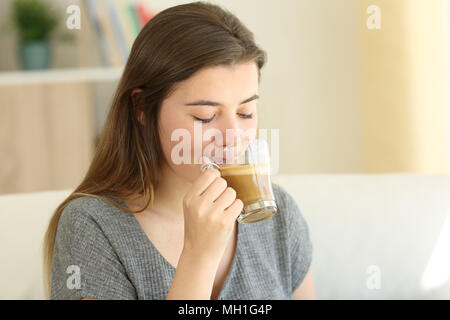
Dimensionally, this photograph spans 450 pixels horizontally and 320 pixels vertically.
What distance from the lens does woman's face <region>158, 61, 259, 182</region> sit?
4.23ft

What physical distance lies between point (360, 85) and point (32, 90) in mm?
1649

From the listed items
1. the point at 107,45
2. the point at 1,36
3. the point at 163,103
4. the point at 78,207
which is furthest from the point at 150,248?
the point at 1,36

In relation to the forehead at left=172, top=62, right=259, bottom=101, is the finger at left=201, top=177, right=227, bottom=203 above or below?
below

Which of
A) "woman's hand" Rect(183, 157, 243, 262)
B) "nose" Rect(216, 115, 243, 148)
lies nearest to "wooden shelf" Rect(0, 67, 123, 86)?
"nose" Rect(216, 115, 243, 148)

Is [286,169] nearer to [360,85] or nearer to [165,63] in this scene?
[360,85]

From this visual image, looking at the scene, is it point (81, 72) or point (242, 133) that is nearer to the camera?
point (242, 133)

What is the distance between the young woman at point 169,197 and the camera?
1.21 meters

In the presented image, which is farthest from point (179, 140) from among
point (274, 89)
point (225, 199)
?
point (274, 89)

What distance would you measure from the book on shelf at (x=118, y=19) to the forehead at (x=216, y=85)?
1.49 metres

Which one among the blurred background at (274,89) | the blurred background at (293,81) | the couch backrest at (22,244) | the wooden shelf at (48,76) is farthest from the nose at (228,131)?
the wooden shelf at (48,76)

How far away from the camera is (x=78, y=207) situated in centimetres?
141

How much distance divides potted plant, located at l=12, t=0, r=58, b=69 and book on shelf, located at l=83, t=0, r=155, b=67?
1.06 ft

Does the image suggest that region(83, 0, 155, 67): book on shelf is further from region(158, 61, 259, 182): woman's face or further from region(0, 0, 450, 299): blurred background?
region(158, 61, 259, 182): woman's face

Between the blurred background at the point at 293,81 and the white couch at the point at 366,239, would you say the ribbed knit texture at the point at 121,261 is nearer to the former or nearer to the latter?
the white couch at the point at 366,239
